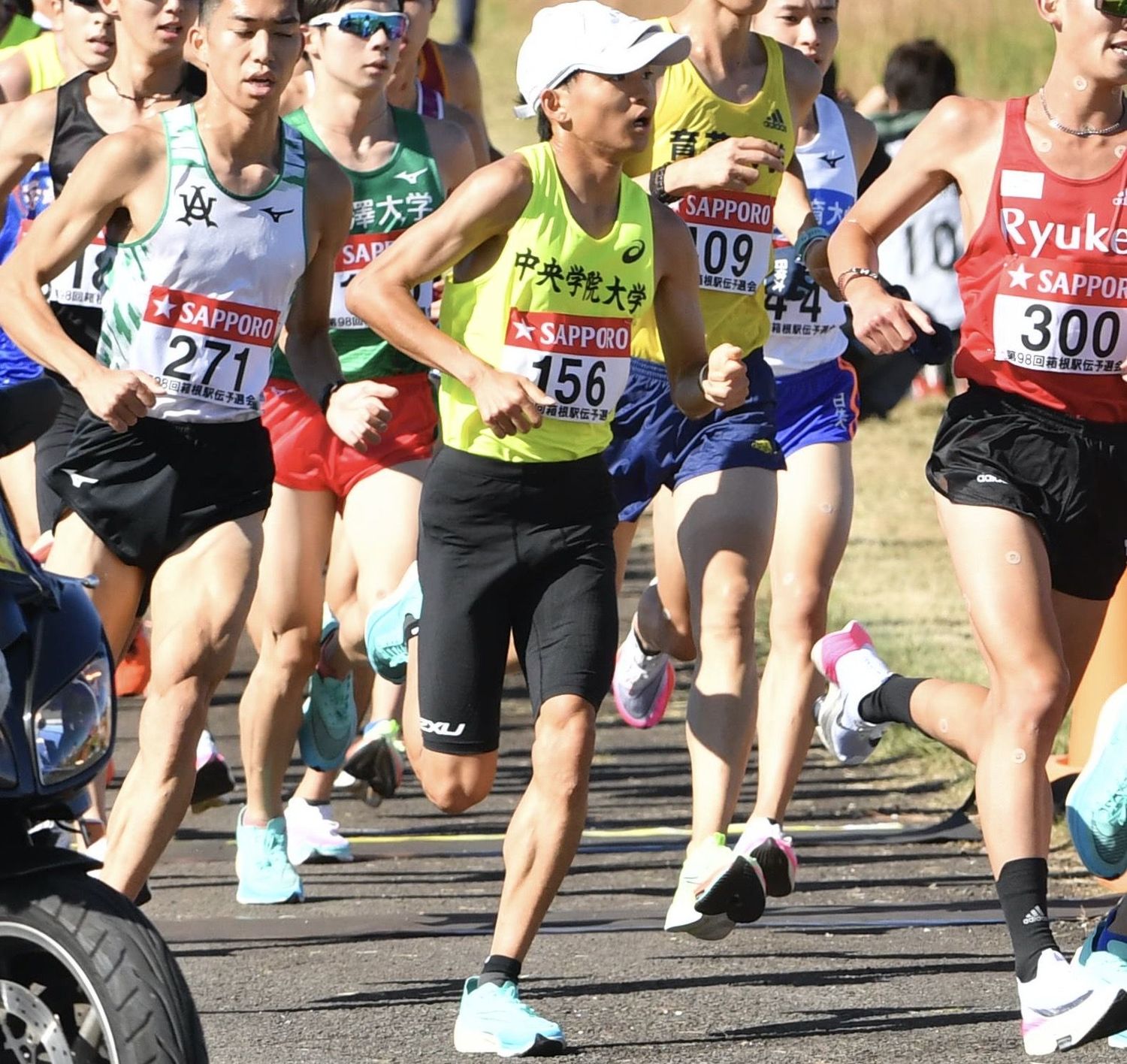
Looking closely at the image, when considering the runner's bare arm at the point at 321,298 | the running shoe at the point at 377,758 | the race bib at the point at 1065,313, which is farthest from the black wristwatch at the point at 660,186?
the running shoe at the point at 377,758

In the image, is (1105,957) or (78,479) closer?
(1105,957)

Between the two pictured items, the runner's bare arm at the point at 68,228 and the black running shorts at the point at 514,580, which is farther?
the runner's bare arm at the point at 68,228

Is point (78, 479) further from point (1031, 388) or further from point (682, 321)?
point (1031, 388)

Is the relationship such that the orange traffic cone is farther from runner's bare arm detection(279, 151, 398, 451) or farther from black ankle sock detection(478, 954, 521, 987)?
black ankle sock detection(478, 954, 521, 987)

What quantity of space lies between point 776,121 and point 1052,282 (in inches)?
67.3

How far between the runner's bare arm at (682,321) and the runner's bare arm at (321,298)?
0.66 metres

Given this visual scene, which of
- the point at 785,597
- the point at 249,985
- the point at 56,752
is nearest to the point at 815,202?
the point at 785,597

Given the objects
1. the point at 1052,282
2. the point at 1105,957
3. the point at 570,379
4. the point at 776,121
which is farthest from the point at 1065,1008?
the point at 776,121

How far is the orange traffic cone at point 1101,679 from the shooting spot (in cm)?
790

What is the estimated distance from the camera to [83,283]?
673cm

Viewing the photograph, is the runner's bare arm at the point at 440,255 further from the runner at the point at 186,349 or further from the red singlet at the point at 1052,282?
the red singlet at the point at 1052,282

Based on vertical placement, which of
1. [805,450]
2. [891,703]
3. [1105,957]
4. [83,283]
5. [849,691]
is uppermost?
[83,283]

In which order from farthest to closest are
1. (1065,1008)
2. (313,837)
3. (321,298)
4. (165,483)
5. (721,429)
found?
(313,837) < (721,429) < (321,298) < (165,483) < (1065,1008)

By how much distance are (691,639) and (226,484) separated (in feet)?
6.28
